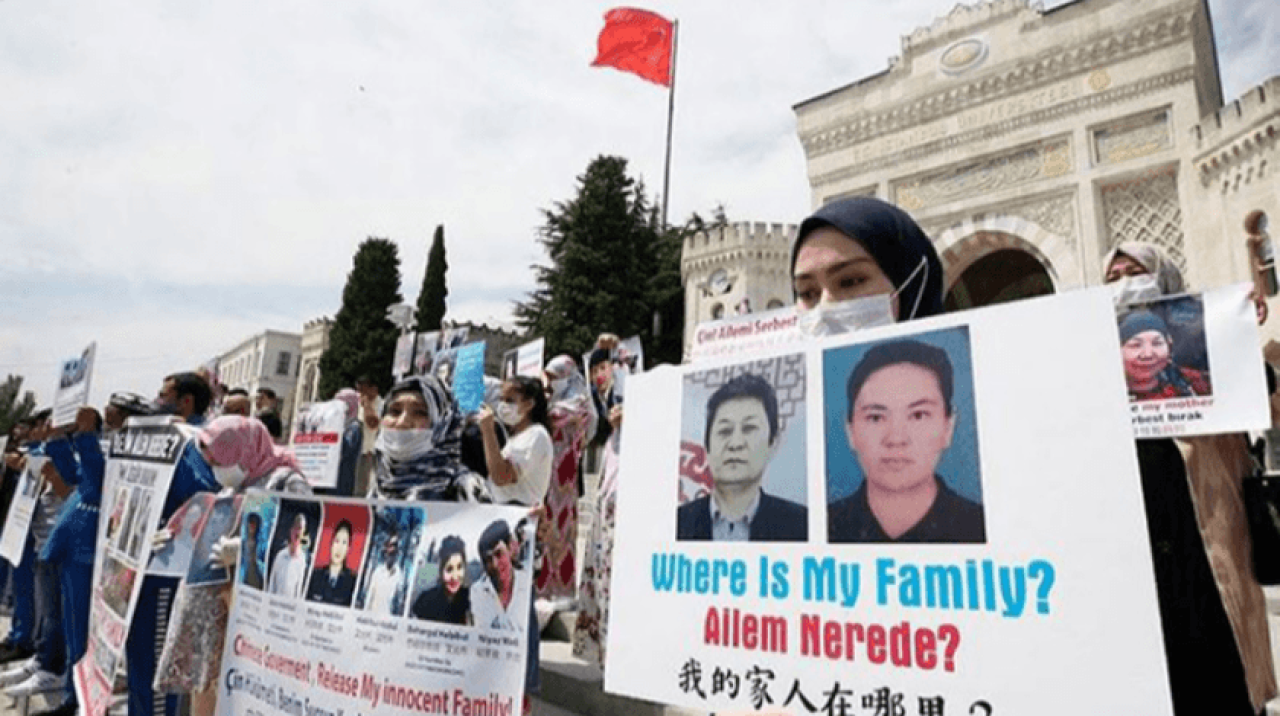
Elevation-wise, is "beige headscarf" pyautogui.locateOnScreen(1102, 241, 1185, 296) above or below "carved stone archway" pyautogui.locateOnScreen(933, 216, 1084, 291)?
below

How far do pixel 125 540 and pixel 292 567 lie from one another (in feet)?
4.44

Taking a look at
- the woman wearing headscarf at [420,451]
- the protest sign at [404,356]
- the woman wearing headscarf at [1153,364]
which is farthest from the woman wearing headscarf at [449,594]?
the protest sign at [404,356]

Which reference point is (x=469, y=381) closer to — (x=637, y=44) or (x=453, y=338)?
(x=453, y=338)

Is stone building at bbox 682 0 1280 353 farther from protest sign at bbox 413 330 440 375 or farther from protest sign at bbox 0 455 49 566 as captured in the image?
protest sign at bbox 0 455 49 566

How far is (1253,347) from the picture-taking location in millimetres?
1747

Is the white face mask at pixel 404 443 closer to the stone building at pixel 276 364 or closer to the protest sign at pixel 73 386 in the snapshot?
the protest sign at pixel 73 386

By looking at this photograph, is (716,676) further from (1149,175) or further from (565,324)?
(565,324)

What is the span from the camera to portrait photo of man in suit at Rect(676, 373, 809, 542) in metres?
1.21

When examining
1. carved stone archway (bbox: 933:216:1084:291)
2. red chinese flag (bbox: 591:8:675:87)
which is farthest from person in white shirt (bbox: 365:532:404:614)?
red chinese flag (bbox: 591:8:675:87)

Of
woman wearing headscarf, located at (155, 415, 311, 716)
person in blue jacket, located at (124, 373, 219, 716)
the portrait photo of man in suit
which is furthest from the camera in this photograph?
person in blue jacket, located at (124, 373, 219, 716)

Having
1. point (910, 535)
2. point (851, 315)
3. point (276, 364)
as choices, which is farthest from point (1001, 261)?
point (276, 364)

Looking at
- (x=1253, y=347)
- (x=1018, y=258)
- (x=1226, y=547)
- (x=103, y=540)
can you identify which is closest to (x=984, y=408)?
(x=1226, y=547)

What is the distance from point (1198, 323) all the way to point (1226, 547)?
0.91 meters

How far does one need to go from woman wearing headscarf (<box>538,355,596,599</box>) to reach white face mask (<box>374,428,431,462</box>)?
1271 mm
